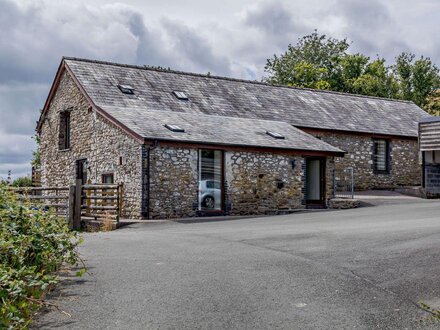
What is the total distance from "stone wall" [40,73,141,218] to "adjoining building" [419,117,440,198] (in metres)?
14.4

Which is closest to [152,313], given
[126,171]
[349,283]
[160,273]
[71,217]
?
[160,273]

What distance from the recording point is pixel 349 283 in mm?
7617

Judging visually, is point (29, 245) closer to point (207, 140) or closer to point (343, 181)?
point (207, 140)

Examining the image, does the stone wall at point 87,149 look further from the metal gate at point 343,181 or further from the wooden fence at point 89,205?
the metal gate at point 343,181

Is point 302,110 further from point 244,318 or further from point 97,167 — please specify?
point 244,318

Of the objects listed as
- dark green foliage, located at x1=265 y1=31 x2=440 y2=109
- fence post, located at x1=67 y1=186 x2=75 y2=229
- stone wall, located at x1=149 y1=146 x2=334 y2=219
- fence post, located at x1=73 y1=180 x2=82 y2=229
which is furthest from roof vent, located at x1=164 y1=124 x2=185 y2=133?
dark green foliage, located at x1=265 y1=31 x2=440 y2=109

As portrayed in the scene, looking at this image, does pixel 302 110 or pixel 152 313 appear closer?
pixel 152 313

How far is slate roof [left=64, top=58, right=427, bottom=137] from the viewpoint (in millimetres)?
26023

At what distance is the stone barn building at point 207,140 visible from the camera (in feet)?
69.7

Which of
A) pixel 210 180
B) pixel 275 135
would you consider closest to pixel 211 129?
pixel 210 180

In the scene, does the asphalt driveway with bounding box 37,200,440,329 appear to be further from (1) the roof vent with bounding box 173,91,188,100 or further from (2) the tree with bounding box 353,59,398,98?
(2) the tree with bounding box 353,59,398,98

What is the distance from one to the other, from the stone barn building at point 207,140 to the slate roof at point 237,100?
0.07m

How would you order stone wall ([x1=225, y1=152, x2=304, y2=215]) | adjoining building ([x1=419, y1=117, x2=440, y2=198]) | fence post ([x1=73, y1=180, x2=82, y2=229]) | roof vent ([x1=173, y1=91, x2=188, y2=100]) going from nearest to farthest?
fence post ([x1=73, y1=180, x2=82, y2=229]) < stone wall ([x1=225, y1=152, x2=304, y2=215]) < roof vent ([x1=173, y1=91, x2=188, y2=100]) < adjoining building ([x1=419, y1=117, x2=440, y2=198])

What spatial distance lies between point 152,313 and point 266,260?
11.3ft
